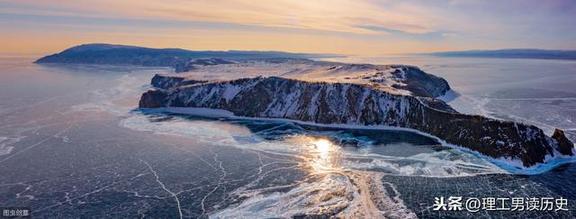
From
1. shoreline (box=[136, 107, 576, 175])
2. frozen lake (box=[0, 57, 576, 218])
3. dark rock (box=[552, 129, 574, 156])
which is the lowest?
frozen lake (box=[0, 57, 576, 218])

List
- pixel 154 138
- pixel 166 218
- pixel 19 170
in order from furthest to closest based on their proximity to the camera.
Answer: pixel 154 138, pixel 19 170, pixel 166 218

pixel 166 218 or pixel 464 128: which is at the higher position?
pixel 464 128

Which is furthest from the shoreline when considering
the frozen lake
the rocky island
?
the frozen lake

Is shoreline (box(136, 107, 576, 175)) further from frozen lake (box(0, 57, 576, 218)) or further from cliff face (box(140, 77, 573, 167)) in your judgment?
frozen lake (box(0, 57, 576, 218))

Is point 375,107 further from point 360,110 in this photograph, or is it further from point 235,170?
point 235,170

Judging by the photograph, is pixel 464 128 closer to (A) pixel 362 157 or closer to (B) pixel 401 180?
(A) pixel 362 157

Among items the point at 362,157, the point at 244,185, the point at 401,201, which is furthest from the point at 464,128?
the point at 244,185

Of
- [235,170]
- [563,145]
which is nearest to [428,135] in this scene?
[563,145]
